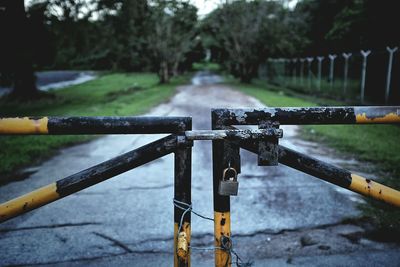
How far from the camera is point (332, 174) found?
1.46 meters

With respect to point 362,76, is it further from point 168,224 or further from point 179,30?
point 179,30

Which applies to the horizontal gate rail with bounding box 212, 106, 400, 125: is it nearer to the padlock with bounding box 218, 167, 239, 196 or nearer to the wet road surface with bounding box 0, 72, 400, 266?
the padlock with bounding box 218, 167, 239, 196

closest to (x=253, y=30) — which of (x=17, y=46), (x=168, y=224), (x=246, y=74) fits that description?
(x=246, y=74)

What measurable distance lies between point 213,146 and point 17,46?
1444 cm

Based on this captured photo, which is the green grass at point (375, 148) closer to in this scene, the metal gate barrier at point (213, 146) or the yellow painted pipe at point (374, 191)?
the yellow painted pipe at point (374, 191)

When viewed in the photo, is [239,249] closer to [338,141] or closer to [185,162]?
[185,162]

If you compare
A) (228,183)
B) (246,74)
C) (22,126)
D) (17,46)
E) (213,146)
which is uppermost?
(17,46)

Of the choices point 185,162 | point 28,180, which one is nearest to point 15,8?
point 28,180

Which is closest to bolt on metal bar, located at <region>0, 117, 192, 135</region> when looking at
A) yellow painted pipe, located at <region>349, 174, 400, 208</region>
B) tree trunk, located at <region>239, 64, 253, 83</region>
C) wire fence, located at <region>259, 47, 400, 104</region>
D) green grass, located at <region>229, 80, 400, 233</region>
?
yellow painted pipe, located at <region>349, 174, 400, 208</region>

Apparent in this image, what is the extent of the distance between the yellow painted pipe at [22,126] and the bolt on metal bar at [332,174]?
0.87 meters

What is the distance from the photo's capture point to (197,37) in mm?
30781

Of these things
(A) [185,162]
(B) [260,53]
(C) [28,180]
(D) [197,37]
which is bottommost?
(C) [28,180]

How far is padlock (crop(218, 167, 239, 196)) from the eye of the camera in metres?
1.36

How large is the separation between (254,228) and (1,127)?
7.72ft
